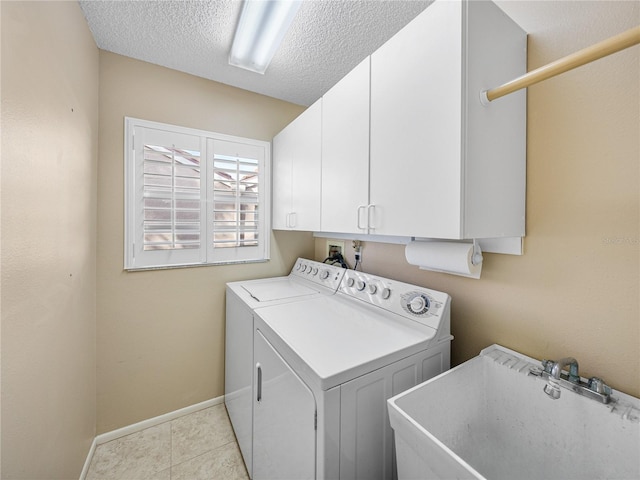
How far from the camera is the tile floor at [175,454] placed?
61.2 inches

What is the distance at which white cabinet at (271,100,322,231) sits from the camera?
5.40ft

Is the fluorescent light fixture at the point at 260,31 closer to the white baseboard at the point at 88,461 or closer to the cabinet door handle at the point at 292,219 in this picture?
the cabinet door handle at the point at 292,219

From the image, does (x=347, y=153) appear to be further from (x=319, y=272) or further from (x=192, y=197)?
(x=192, y=197)

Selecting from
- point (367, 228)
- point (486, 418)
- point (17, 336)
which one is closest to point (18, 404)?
point (17, 336)

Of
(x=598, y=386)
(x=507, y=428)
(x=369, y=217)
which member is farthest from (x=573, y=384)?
(x=369, y=217)

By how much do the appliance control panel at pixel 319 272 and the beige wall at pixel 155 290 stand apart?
35 centimetres

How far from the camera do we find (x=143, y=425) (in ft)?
6.18

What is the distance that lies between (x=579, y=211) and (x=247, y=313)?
1609 mm

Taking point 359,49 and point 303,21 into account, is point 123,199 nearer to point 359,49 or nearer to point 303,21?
point 303,21

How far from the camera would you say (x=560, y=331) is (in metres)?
0.98

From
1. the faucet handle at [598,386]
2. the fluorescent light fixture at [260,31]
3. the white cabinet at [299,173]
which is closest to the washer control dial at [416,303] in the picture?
the faucet handle at [598,386]

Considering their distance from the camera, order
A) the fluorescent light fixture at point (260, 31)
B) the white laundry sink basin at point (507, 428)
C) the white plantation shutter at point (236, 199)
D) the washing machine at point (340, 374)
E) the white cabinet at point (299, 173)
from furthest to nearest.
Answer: the white plantation shutter at point (236, 199)
the white cabinet at point (299, 173)
the fluorescent light fixture at point (260, 31)
the washing machine at point (340, 374)
the white laundry sink basin at point (507, 428)

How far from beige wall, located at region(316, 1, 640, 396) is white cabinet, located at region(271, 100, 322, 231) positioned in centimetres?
101

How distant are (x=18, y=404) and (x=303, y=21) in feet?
6.70
